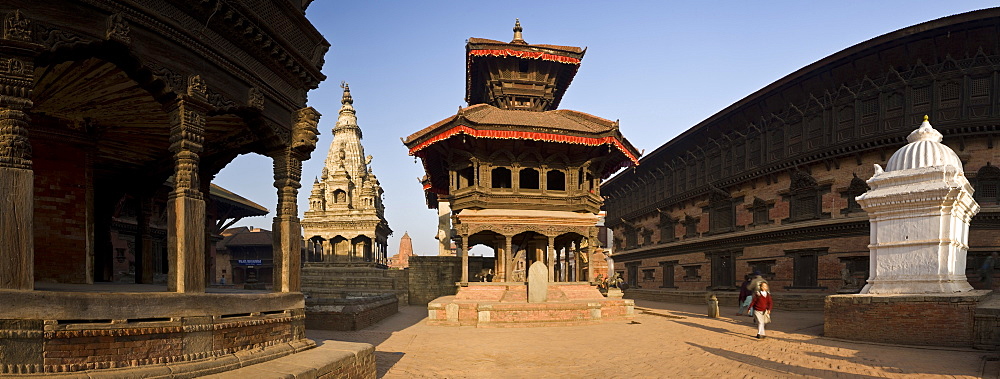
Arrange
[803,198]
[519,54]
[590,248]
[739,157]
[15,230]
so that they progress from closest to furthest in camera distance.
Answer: [15,230], [590,248], [519,54], [803,198], [739,157]

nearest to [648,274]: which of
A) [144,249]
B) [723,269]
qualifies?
[723,269]

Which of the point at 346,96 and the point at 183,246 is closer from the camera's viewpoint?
the point at 183,246

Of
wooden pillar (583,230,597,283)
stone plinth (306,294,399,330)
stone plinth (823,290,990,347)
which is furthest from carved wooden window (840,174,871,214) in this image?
stone plinth (306,294,399,330)

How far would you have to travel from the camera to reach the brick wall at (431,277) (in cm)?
2930

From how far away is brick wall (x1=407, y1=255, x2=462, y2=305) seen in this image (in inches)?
1153

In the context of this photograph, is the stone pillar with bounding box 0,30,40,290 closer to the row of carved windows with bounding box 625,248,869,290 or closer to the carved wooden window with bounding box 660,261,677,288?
the row of carved windows with bounding box 625,248,869,290

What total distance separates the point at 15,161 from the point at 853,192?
25262 mm

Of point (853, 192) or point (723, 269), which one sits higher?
point (853, 192)

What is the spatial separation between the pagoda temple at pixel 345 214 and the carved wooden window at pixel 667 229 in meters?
24.6

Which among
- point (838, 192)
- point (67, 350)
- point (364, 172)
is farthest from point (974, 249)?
point (364, 172)

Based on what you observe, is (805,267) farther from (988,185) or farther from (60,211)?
Result: (60,211)

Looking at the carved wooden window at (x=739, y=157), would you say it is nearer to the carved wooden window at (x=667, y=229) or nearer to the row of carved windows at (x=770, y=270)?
the row of carved windows at (x=770, y=270)

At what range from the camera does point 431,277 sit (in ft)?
96.3

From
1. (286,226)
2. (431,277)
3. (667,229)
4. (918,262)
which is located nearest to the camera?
(286,226)
